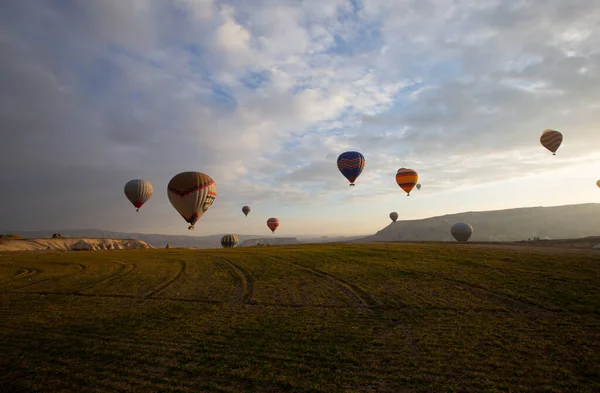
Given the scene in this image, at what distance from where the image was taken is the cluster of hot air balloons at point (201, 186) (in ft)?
138

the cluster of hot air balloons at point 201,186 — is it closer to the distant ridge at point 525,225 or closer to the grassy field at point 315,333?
the grassy field at point 315,333

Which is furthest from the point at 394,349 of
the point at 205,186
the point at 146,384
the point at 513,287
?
the point at 205,186

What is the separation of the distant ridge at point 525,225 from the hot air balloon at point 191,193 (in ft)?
509

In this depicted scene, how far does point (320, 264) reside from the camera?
25.2 metres

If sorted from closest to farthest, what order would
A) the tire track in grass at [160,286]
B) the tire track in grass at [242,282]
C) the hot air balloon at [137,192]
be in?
the tire track in grass at [242,282] < the tire track in grass at [160,286] < the hot air balloon at [137,192]

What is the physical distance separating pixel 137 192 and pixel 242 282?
162 feet

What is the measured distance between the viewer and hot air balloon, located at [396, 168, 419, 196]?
5612 centimetres

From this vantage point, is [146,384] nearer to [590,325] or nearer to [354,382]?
[354,382]

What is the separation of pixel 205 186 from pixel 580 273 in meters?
41.1

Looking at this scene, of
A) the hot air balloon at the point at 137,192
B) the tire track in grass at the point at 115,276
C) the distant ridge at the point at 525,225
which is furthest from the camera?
the distant ridge at the point at 525,225

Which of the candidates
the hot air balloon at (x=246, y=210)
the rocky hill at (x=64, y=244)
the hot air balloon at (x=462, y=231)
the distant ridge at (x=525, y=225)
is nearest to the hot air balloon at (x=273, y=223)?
the hot air balloon at (x=246, y=210)

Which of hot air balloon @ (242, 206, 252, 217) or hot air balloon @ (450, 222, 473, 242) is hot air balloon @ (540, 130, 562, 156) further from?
hot air balloon @ (242, 206, 252, 217)

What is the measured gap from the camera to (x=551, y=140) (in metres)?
49.2

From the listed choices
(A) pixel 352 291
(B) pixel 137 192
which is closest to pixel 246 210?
(B) pixel 137 192
